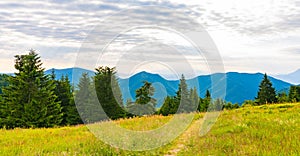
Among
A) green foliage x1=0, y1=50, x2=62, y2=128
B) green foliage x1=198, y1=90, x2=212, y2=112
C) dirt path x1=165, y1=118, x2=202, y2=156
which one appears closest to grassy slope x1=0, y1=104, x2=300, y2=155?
dirt path x1=165, y1=118, x2=202, y2=156

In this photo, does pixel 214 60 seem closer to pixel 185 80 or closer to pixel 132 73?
pixel 185 80

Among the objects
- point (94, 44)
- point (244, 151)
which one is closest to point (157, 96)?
point (94, 44)

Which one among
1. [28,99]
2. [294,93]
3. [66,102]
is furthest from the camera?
[294,93]

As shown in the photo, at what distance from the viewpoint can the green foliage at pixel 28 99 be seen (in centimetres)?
5431

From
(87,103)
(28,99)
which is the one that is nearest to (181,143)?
(87,103)

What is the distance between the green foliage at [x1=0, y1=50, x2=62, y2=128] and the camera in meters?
54.3

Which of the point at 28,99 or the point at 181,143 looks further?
the point at 28,99

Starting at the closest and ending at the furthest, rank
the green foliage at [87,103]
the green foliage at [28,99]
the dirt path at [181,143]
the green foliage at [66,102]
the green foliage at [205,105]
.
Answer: the dirt path at [181,143] → the green foliage at [87,103] → the green foliage at [205,105] → the green foliage at [28,99] → the green foliage at [66,102]

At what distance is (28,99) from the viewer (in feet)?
187

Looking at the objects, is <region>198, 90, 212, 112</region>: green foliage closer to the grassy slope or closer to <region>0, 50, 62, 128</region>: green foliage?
the grassy slope

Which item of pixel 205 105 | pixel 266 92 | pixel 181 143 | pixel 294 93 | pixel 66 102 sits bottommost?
pixel 181 143

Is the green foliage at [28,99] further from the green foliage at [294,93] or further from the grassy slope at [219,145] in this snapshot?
the green foliage at [294,93]

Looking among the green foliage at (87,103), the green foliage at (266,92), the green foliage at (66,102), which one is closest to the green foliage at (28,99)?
the green foliage at (66,102)

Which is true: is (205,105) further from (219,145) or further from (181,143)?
(219,145)
